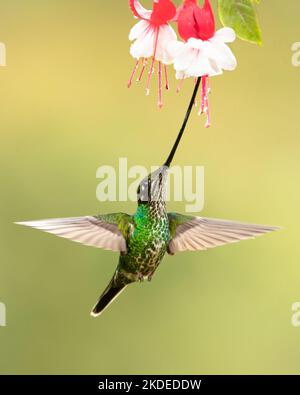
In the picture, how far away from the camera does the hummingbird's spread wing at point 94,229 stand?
4.14ft

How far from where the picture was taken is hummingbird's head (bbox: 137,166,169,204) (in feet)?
4.00

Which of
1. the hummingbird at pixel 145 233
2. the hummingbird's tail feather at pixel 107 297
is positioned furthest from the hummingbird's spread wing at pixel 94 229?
the hummingbird's tail feather at pixel 107 297

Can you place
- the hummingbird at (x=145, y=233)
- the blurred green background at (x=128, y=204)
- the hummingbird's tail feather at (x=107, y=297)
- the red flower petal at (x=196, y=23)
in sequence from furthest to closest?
1. the blurred green background at (x=128, y=204)
2. the hummingbird's tail feather at (x=107, y=297)
3. the hummingbird at (x=145, y=233)
4. the red flower petal at (x=196, y=23)

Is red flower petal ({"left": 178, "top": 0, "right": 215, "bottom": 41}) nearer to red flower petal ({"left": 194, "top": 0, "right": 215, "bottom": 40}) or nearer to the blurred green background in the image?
red flower petal ({"left": 194, "top": 0, "right": 215, "bottom": 40})

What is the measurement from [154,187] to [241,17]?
18.2 inches

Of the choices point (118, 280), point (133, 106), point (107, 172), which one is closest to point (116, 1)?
point (133, 106)

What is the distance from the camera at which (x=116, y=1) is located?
3158 millimetres

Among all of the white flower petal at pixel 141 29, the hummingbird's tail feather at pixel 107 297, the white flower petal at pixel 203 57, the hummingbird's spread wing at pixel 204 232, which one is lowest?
the hummingbird's tail feather at pixel 107 297

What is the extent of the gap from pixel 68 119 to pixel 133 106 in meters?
0.26

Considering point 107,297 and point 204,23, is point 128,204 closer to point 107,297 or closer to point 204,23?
point 107,297

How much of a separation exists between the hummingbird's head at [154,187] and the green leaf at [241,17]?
1.16 ft

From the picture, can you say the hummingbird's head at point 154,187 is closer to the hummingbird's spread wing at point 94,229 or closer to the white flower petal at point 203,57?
the hummingbird's spread wing at point 94,229

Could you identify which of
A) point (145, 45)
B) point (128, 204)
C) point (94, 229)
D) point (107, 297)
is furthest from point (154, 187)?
point (128, 204)

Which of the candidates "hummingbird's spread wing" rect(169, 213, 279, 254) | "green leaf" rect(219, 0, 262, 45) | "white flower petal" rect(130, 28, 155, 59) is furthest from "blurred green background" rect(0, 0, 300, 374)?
"green leaf" rect(219, 0, 262, 45)
